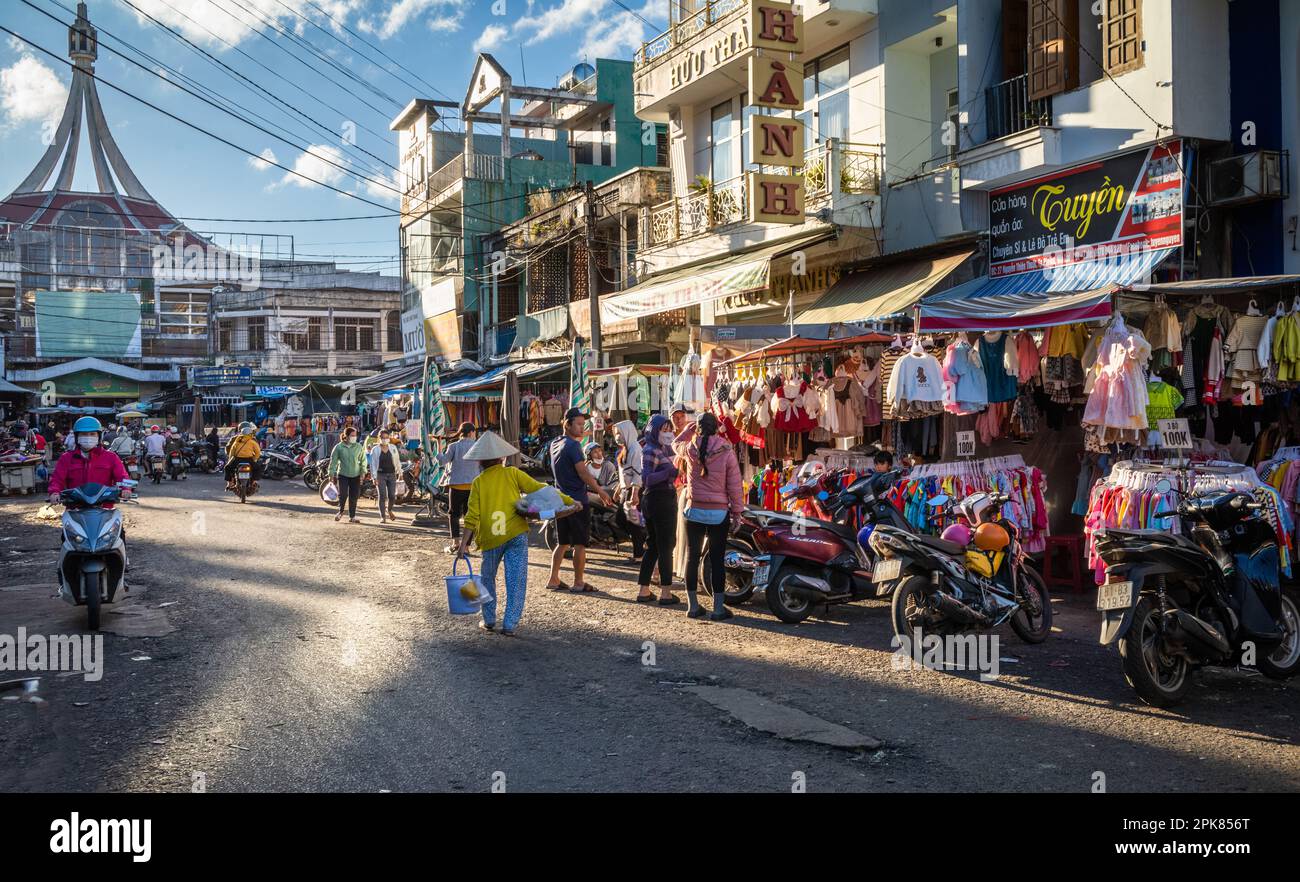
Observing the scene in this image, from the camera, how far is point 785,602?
9.50 m

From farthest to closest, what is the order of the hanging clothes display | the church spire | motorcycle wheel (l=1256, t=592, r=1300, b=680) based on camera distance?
the church spire < the hanging clothes display < motorcycle wheel (l=1256, t=592, r=1300, b=680)

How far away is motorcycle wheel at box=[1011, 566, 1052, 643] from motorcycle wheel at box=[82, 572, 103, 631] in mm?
7956

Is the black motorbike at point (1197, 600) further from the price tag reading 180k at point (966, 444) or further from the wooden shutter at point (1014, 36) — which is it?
the wooden shutter at point (1014, 36)

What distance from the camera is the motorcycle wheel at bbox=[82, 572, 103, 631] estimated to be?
9.26 meters

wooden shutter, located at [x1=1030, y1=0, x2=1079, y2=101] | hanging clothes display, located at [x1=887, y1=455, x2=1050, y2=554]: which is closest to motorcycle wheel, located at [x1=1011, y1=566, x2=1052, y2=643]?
hanging clothes display, located at [x1=887, y1=455, x2=1050, y2=554]

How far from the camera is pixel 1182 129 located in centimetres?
1219

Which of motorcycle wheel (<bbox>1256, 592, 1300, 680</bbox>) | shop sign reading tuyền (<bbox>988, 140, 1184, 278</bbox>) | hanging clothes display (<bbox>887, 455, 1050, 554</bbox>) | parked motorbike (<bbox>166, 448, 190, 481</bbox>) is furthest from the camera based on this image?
parked motorbike (<bbox>166, 448, 190, 481</bbox>)

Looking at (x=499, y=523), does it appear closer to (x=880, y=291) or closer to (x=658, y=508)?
(x=658, y=508)

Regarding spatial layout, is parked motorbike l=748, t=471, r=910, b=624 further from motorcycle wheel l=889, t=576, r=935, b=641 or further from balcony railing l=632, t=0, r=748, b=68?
balcony railing l=632, t=0, r=748, b=68

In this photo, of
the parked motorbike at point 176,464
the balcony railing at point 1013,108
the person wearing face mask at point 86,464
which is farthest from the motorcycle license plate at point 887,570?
the parked motorbike at point 176,464

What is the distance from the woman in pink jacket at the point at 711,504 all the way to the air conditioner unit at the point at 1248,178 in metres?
7.01

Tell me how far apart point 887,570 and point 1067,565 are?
4.70 m

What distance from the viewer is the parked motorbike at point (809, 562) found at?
373 inches

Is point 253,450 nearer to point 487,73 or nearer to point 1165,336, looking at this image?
point 487,73
